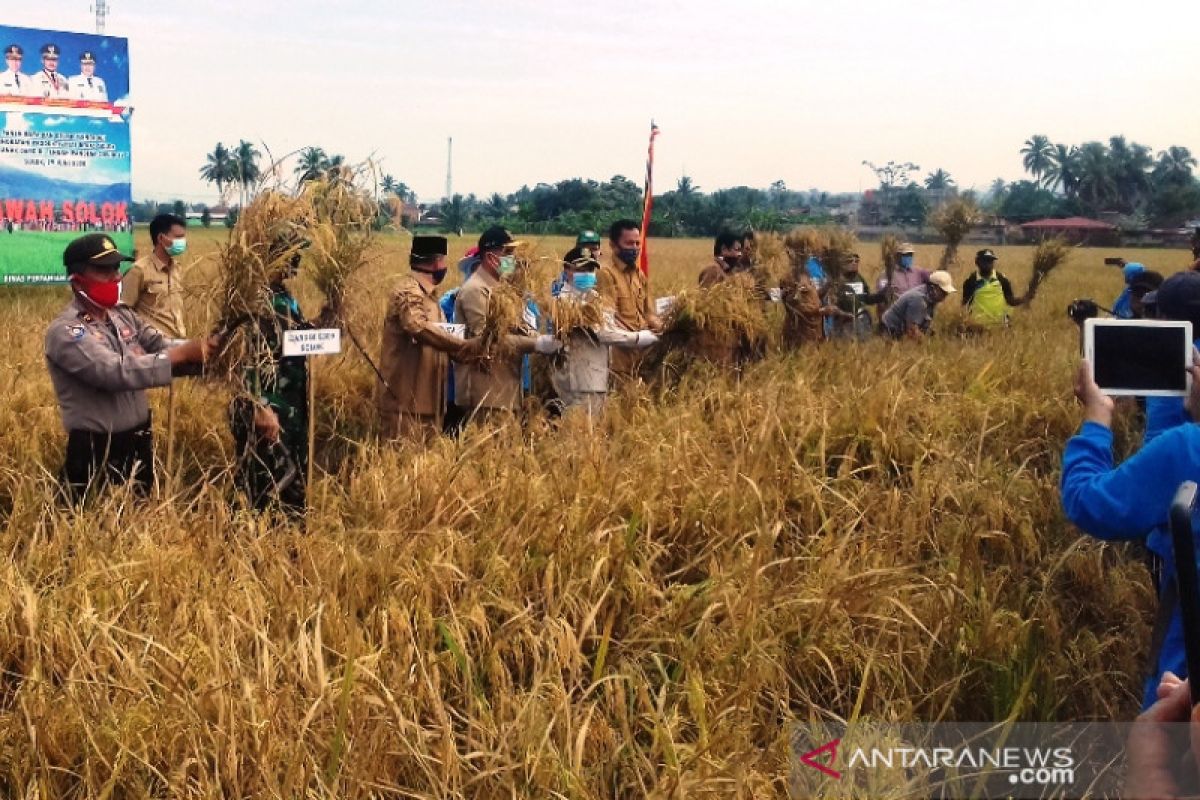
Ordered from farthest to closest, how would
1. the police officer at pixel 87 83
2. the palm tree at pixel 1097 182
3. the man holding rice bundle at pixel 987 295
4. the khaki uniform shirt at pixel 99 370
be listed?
the palm tree at pixel 1097 182
the police officer at pixel 87 83
the man holding rice bundle at pixel 987 295
the khaki uniform shirt at pixel 99 370

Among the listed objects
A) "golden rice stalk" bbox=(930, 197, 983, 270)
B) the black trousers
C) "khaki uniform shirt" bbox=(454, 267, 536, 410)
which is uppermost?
"golden rice stalk" bbox=(930, 197, 983, 270)

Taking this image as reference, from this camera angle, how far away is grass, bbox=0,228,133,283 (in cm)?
1124

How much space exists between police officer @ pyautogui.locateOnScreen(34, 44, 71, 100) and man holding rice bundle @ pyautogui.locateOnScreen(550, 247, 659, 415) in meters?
7.87

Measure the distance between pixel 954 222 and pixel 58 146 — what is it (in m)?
9.13

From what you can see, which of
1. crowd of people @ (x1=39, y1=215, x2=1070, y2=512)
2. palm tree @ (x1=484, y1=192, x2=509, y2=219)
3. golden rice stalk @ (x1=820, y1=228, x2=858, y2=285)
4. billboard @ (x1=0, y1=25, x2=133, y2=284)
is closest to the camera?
crowd of people @ (x1=39, y1=215, x2=1070, y2=512)

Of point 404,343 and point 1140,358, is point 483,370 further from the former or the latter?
point 1140,358

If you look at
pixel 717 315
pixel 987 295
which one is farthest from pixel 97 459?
pixel 987 295

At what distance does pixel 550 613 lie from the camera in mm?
3062

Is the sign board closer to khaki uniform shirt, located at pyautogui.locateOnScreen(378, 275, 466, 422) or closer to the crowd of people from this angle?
the crowd of people

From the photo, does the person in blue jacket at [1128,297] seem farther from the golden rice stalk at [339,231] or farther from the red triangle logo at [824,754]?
the red triangle logo at [824,754]

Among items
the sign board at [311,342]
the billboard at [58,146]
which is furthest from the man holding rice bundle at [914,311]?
the billboard at [58,146]

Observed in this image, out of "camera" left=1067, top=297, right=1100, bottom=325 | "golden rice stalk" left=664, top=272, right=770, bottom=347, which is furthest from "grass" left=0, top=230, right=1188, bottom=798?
"golden rice stalk" left=664, top=272, right=770, bottom=347

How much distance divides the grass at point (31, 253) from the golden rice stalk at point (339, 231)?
7639 millimetres

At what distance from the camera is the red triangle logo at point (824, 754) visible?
253 cm
